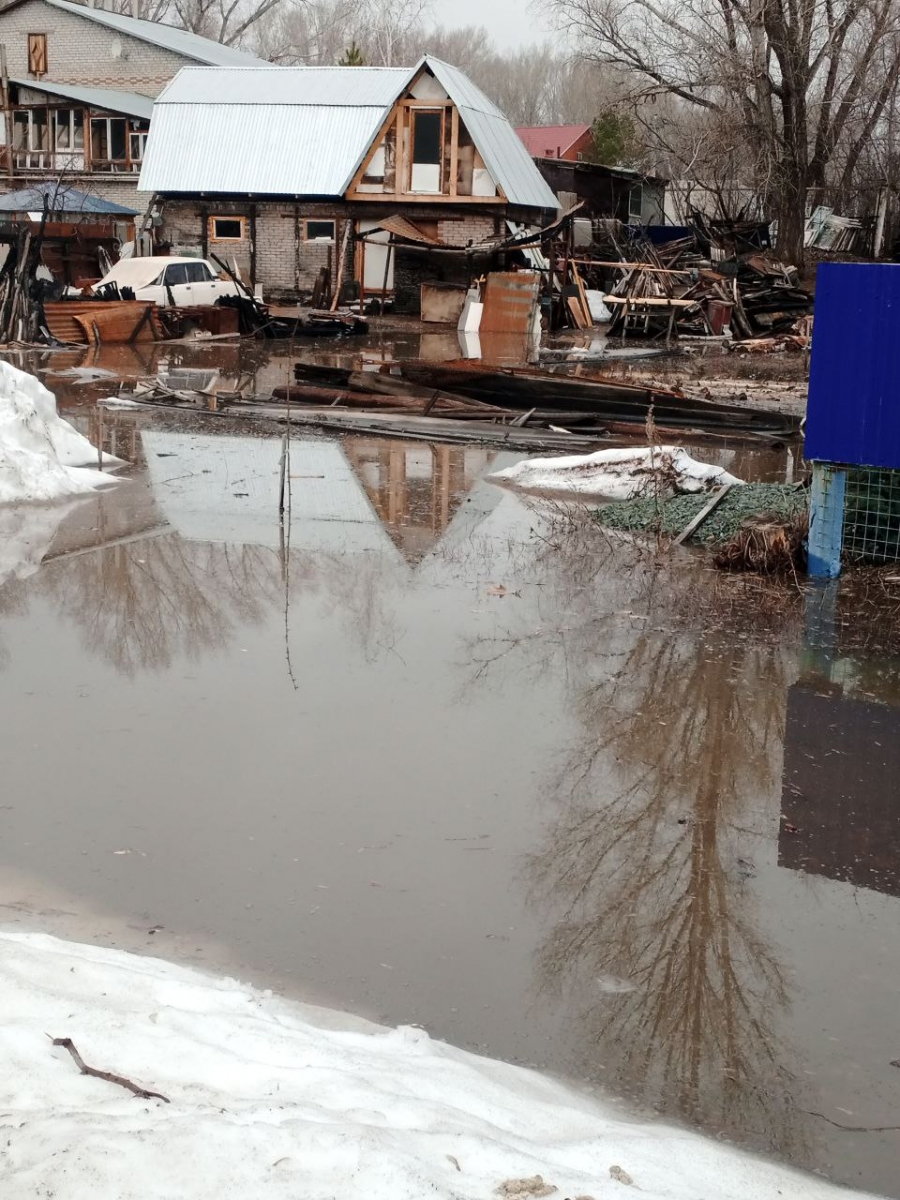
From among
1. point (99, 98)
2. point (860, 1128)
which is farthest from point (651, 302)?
point (860, 1128)

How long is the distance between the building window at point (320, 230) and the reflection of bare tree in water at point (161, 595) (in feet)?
86.5

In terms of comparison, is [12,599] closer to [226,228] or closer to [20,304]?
[20,304]

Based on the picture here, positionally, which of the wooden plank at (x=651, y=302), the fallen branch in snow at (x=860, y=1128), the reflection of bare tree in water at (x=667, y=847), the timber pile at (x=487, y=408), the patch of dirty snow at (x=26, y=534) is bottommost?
the fallen branch in snow at (x=860, y=1128)

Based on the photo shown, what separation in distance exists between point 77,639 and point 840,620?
15.4ft

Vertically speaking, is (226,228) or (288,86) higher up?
(288,86)

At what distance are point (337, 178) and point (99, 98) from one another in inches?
453

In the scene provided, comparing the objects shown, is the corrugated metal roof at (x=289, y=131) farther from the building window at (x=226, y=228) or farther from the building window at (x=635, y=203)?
the building window at (x=635, y=203)

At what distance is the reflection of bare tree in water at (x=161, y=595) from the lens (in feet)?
24.4

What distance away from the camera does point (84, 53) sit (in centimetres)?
4375

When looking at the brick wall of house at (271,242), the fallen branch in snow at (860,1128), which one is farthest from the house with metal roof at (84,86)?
the fallen branch in snow at (860,1128)

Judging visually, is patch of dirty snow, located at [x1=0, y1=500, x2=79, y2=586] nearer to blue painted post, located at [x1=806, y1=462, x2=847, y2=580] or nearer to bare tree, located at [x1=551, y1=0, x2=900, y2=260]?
blue painted post, located at [x1=806, y1=462, x2=847, y2=580]

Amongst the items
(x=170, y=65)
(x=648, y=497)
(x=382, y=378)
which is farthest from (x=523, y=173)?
(x=648, y=497)

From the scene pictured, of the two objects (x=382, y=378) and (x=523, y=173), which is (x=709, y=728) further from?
(x=523, y=173)

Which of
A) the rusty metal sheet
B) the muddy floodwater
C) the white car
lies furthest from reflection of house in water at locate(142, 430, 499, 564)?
the rusty metal sheet
